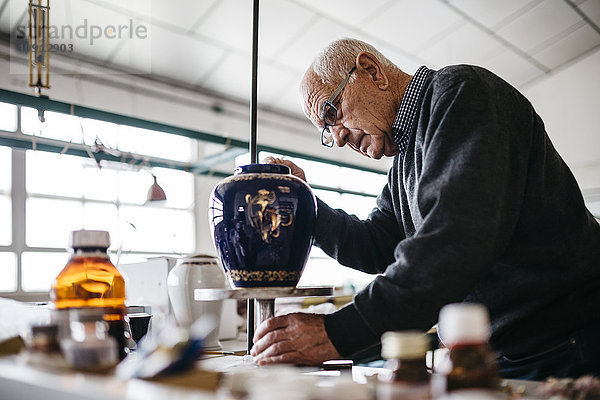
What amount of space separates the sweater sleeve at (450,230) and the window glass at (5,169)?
187 inches

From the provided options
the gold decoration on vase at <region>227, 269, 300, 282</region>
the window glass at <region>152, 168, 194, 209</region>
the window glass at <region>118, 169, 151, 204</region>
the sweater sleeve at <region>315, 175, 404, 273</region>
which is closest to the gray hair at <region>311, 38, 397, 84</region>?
the sweater sleeve at <region>315, 175, 404, 273</region>

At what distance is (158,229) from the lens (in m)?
6.14

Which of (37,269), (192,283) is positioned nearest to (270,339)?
(192,283)

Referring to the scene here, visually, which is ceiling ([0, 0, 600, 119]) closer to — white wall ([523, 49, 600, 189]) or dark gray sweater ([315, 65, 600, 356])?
white wall ([523, 49, 600, 189])

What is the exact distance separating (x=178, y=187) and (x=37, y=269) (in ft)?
5.57

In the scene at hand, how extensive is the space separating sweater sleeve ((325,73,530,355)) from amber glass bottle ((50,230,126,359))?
367 millimetres

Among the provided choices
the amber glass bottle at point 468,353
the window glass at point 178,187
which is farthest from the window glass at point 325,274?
the amber glass bottle at point 468,353

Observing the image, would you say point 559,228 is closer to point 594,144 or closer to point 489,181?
point 489,181

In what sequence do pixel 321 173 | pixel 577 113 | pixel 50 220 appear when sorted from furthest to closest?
pixel 577 113
pixel 321 173
pixel 50 220

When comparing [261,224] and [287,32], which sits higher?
[287,32]

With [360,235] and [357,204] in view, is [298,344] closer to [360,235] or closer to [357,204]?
[360,235]

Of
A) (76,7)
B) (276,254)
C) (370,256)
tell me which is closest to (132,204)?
(76,7)

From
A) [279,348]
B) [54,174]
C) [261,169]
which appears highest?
[54,174]

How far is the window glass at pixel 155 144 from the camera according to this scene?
5875 millimetres
